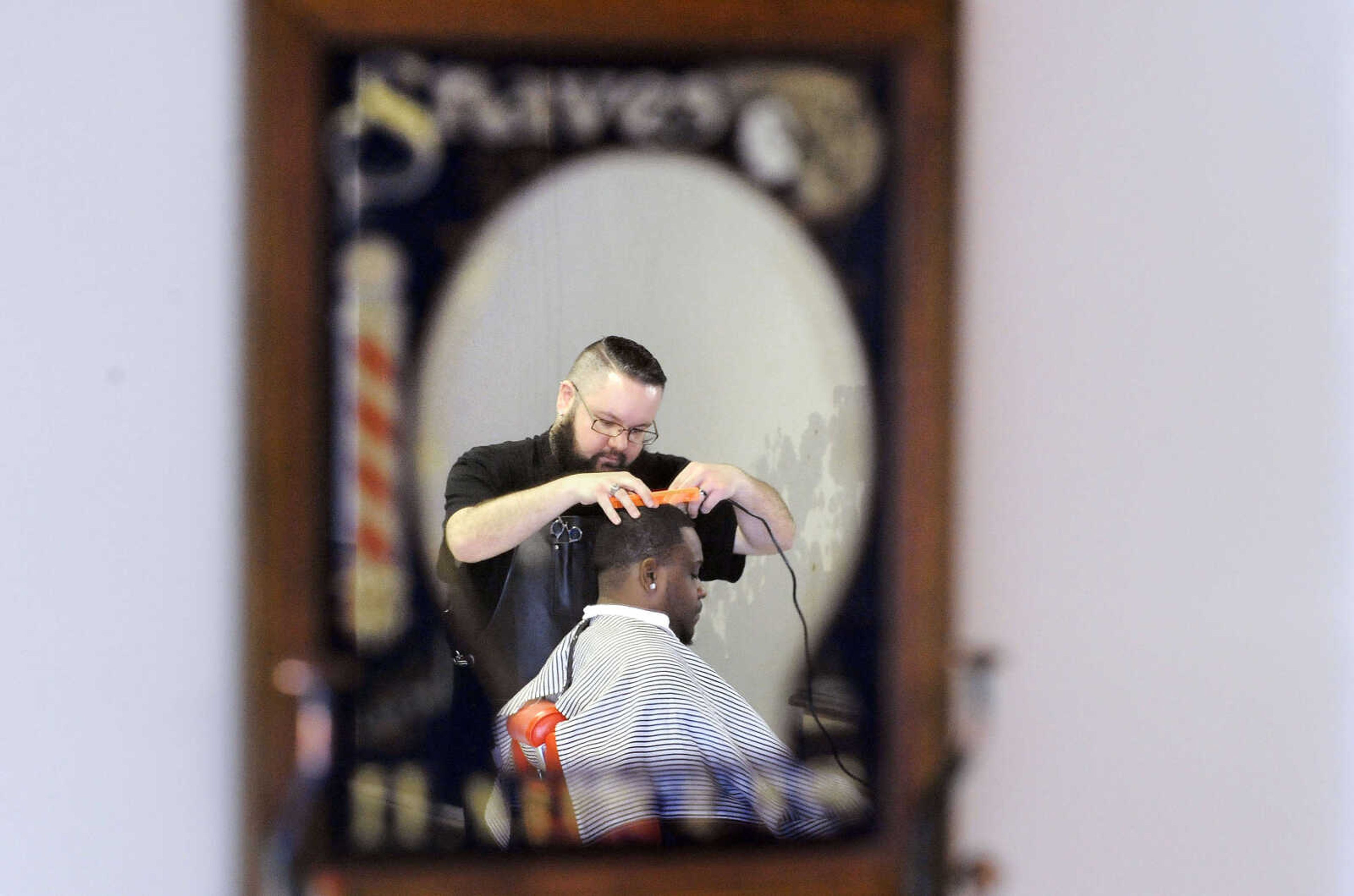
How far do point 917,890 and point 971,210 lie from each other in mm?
554

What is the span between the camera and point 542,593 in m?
0.76

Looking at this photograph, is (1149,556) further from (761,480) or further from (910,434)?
(761,480)

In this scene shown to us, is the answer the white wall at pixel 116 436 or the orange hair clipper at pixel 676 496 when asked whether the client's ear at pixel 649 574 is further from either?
the white wall at pixel 116 436

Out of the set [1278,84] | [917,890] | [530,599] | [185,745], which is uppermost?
[1278,84]

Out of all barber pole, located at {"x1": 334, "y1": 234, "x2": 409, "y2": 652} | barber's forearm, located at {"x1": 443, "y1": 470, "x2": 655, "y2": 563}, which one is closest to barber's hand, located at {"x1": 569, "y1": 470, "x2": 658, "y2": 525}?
barber's forearm, located at {"x1": 443, "y1": 470, "x2": 655, "y2": 563}

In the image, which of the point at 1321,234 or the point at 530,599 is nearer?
the point at 530,599

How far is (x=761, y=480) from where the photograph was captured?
781 mm

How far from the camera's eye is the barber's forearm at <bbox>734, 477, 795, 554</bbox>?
0.78 meters

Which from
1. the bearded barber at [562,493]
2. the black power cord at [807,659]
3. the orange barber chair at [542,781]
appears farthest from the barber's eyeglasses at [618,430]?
the orange barber chair at [542,781]

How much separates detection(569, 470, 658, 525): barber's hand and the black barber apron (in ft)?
0.05

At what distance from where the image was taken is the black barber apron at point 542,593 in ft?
2.49

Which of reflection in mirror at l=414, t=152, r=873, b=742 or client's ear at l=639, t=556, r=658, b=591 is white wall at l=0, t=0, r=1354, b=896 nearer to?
reflection in mirror at l=414, t=152, r=873, b=742

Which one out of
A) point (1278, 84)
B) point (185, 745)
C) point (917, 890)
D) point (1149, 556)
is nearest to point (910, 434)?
point (1149, 556)

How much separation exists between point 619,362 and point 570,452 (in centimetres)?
8
